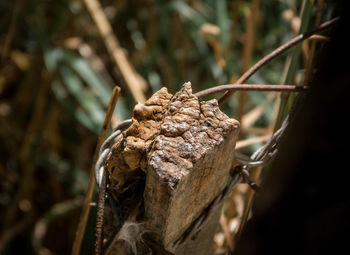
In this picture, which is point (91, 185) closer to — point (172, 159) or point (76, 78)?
point (172, 159)

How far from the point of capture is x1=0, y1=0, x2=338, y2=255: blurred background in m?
1.04

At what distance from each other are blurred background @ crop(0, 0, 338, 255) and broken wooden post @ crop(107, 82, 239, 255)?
23.6 inches

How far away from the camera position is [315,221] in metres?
0.23

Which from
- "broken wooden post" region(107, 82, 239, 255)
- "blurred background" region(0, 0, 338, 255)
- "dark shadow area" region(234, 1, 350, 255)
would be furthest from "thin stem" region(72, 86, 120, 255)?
"blurred background" region(0, 0, 338, 255)

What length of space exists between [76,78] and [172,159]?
844 millimetres

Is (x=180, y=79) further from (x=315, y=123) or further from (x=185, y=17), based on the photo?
(x=315, y=123)

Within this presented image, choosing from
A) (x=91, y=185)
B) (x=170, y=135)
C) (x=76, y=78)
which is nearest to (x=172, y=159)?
(x=170, y=135)

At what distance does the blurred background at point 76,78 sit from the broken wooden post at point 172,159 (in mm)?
600

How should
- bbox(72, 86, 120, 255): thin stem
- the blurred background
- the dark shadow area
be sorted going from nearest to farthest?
1. the dark shadow area
2. bbox(72, 86, 120, 255): thin stem
3. the blurred background

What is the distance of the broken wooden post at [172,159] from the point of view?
0.30 m

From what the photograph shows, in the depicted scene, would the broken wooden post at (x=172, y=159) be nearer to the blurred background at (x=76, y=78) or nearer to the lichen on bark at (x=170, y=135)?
the lichen on bark at (x=170, y=135)

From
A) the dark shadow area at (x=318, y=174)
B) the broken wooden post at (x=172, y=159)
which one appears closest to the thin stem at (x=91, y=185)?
the broken wooden post at (x=172, y=159)

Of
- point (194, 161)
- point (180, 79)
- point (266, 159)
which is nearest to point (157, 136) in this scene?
point (194, 161)

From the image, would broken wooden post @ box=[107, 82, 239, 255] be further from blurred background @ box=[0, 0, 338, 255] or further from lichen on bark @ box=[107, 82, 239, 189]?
blurred background @ box=[0, 0, 338, 255]
